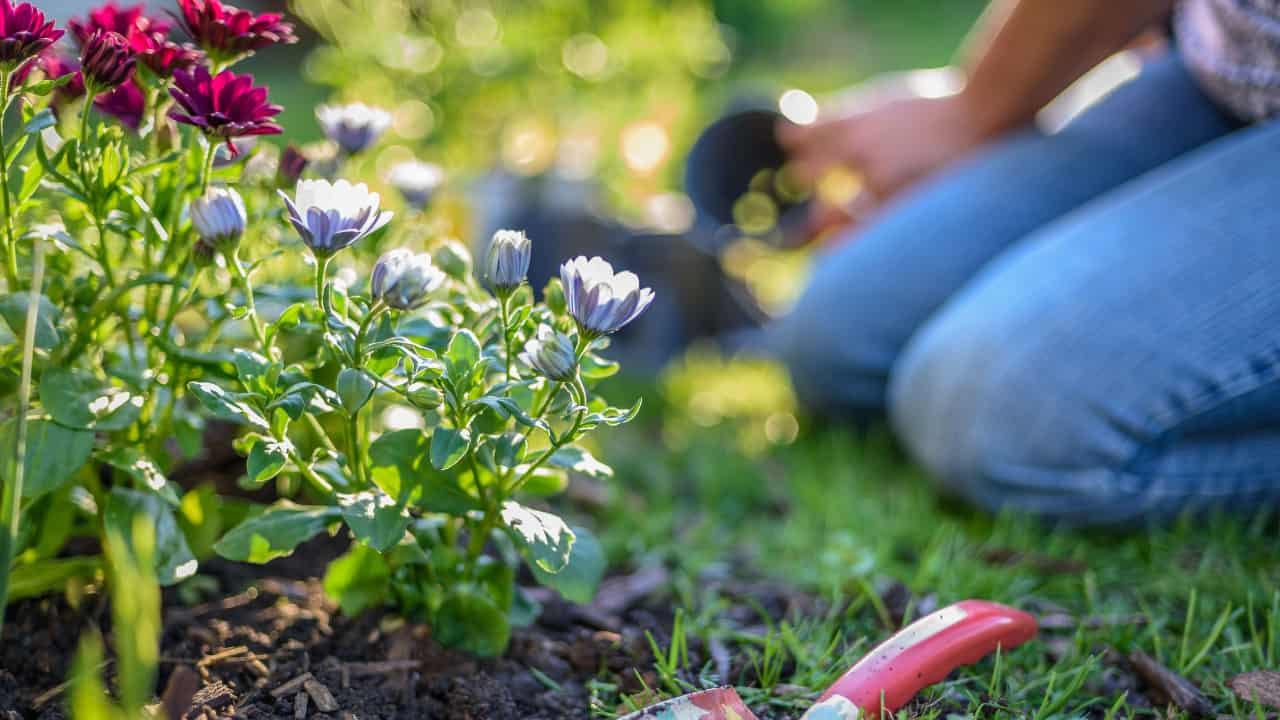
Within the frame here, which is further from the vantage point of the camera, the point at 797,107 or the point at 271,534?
the point at 797,107

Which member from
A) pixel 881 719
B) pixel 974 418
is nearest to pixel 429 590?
pixel 881 719

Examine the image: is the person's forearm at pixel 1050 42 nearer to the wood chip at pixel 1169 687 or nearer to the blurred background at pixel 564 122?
the blurred background at pixel 564 122

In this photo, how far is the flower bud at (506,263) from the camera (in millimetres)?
787

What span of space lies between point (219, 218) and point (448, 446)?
250mm

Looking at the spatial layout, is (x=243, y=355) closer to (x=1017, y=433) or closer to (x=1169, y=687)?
(x=1169, y=687)

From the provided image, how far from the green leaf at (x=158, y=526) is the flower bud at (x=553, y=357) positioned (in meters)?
0.35

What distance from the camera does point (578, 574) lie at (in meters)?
0.91

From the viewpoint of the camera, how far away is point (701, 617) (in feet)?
3.50

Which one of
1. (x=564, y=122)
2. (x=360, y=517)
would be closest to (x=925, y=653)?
(x=360, y=517)

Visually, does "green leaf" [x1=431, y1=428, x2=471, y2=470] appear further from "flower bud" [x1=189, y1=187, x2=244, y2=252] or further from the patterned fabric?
the patterned fabric

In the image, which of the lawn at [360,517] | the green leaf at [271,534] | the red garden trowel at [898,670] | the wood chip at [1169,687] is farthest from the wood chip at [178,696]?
the wood chip at [1169,687]

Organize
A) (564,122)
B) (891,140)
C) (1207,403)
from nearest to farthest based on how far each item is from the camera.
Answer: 1. (1207,403)
2. (891,140)
3. (564,122)

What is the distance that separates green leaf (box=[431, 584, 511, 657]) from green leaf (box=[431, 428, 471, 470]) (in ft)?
0.66

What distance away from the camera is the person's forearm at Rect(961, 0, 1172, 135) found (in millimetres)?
1693
